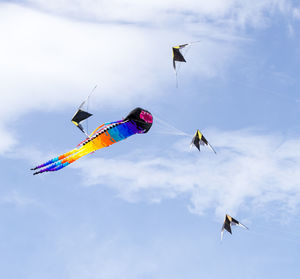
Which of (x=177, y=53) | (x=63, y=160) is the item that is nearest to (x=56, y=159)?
(x=63, y=160)

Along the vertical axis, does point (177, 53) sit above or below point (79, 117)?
above

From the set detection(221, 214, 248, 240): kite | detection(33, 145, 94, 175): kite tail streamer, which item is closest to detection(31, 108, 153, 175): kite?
detection(33, 145, 94, 175): kite tail streamer

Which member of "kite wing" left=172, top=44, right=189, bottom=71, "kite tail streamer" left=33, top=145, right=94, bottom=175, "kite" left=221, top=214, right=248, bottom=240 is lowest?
"kite" left=221, top=214, right=248, bottom=240

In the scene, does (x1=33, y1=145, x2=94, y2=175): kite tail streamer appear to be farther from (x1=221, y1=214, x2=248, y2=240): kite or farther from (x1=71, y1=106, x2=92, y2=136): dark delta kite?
(x1=221, y1=214, x2=248, y2=240): kite

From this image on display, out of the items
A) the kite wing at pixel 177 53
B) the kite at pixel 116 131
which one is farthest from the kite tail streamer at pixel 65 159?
the kite wing at pixel 177 53

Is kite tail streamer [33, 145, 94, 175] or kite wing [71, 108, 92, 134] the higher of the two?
kite wing [71, 108, 92, 134]

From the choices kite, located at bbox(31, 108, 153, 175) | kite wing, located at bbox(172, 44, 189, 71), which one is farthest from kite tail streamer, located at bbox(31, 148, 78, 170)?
kite wing, located at bbox(172, 44, 189, 71)

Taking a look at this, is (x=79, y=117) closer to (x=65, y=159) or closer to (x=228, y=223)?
(x=65, y=159)

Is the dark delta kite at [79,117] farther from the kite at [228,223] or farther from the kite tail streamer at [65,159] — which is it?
the kite at [228,223]

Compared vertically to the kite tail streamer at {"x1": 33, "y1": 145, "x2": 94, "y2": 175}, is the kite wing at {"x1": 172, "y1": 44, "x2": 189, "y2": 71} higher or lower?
higher

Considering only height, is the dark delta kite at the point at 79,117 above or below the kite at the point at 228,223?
above

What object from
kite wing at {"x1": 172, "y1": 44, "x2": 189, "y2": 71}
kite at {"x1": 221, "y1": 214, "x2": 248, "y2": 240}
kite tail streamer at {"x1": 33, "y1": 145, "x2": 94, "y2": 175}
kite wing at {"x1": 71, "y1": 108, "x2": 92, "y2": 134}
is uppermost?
kite wing at {"x1": 172, "y1": 44, "x2": 189, "y2": 71}

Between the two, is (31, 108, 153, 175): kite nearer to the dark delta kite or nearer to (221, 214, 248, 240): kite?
the dark delta kite

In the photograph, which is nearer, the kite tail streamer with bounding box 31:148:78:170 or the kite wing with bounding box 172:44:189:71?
the kite tail streamer with bounding box 31:148:78:170
